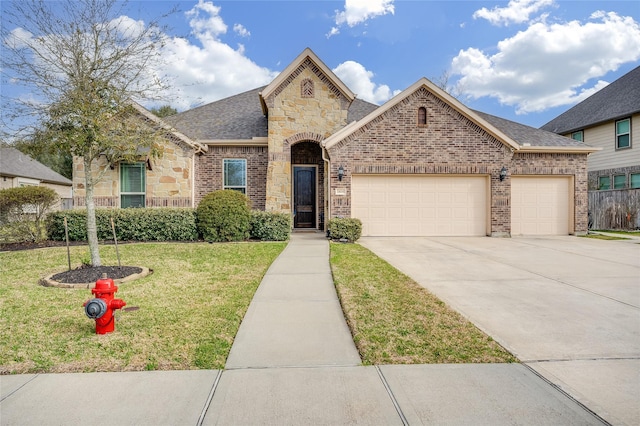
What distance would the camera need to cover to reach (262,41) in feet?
45.4

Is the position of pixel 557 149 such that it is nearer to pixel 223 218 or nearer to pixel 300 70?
pixel 300 70

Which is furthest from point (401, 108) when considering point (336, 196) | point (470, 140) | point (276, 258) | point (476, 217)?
point (276, 258)

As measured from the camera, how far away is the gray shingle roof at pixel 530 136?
13797 millimetres

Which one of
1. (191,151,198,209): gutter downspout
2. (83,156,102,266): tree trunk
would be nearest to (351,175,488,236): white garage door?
(191,151,198,209): gutter downspout

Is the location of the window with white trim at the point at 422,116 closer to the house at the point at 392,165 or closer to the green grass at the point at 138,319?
the house at the point at 392,165

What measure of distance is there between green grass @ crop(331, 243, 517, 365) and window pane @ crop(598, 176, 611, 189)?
20572 millimetres

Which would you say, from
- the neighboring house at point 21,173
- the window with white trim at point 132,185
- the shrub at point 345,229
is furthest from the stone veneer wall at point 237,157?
the neighboring house at point 21,173

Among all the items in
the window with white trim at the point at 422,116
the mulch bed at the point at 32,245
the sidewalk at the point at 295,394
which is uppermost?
the window with white trim at the point at 422,116

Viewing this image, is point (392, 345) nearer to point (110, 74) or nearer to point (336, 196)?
point (110, 74)

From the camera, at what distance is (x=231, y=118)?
15398 millimetres

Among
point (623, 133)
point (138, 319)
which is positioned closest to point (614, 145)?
point (623, 133)

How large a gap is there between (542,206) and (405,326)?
12.5m

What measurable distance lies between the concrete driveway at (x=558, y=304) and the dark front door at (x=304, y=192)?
15.9 feet

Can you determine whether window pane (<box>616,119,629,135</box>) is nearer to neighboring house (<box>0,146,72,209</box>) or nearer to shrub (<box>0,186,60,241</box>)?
shrub (<box>0,186,60,241</box>)
